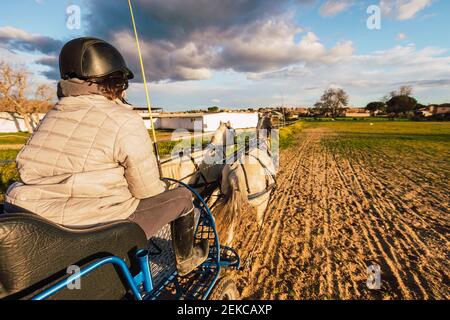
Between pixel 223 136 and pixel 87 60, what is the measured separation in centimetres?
419

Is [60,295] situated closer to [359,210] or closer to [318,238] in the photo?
[318,238]

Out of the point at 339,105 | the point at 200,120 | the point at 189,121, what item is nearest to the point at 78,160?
the point at 200,120

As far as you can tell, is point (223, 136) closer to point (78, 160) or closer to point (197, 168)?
point (197, 168)

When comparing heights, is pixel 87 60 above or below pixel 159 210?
above

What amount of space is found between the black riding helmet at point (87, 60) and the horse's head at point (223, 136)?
11.7 ft

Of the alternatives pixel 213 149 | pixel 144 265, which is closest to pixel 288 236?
pixel 213 149

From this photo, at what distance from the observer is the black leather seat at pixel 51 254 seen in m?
0.96

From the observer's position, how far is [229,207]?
11.3 feet

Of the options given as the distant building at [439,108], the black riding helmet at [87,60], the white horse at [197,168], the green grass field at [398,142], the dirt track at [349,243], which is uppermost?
the distant building at [439,108]

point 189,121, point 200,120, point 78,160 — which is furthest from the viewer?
point 189,121

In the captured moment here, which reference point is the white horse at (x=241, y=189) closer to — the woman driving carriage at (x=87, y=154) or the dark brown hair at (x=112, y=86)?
the woman driving carriage at (x=87, y=154)

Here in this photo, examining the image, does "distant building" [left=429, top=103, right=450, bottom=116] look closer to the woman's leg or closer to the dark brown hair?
the woman's leg

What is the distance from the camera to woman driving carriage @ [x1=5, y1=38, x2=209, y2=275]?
1322mm

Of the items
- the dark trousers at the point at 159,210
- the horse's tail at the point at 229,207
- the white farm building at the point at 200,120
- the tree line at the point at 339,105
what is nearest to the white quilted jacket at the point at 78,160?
the dark trousers at the point at 159,210
